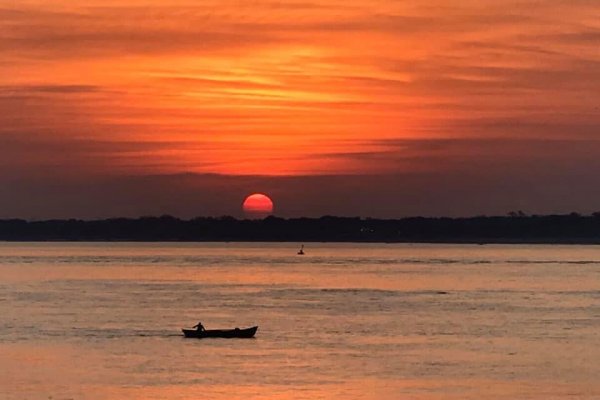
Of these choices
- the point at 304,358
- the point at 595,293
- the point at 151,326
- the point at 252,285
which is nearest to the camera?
the point at 304,358

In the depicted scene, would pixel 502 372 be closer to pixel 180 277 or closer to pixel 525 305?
pixel 525 305

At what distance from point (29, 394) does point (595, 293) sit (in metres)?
65.4

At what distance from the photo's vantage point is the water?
39969 millimetres

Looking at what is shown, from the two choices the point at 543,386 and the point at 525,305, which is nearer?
the point at 543,386

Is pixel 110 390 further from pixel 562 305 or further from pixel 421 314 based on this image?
pixel 562 305

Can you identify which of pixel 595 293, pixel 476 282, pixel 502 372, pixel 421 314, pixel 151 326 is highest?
pixel 476 282

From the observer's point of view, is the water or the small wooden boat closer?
the water

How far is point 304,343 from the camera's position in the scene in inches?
2096

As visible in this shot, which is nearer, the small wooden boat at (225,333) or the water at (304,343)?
the water at (304,343)

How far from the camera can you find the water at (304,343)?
39969 mm

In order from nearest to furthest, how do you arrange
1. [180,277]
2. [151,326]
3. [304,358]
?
[304,358]
[151,326]
[180,277]

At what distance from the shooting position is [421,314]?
70.4 m

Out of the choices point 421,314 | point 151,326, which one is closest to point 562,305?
point 421,314

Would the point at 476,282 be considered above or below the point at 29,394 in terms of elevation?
above
